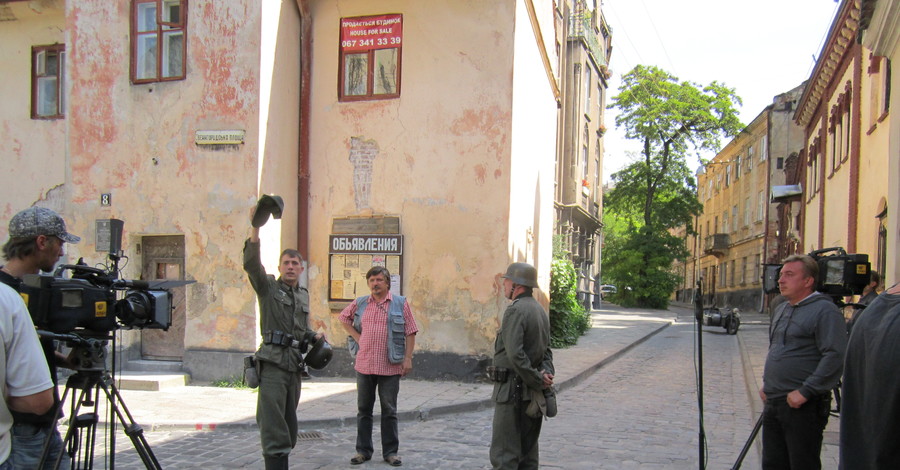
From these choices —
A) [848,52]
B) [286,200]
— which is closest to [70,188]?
[286,200]

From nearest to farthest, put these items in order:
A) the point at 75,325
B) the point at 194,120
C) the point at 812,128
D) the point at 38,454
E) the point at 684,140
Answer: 1. the point at 38,454
2. the point at 75,325
3. the point at 194,120
4. the point at 812,128
5. the point at 684,140

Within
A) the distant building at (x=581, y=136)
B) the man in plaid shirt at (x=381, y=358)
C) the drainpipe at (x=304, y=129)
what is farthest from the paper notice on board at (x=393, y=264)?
the distant building at (x=581, y=136)

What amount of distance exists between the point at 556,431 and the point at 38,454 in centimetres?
586

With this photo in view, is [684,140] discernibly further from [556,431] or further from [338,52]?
[556,431]

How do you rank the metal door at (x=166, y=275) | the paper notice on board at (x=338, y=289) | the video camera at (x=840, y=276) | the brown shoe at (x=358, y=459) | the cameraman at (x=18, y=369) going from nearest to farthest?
the cameraman at (x=18, y=369) < the video camera at (x=840, y=276) < the brown shoe at (x=358, y=459) < the metal door at (x=166, y=275) < the paper notice on board at (x=338, y=289)

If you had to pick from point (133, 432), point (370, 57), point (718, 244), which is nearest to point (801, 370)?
point (133, 432)

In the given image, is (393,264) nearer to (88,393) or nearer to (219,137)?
(219,137)

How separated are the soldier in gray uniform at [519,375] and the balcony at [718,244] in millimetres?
44908

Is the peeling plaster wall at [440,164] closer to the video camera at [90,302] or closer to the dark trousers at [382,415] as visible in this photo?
the dark trousers at [382,415]

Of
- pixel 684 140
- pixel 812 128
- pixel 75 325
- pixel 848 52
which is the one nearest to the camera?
pixel 75 325

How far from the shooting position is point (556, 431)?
7.96 metres

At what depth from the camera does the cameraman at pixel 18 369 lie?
279cm

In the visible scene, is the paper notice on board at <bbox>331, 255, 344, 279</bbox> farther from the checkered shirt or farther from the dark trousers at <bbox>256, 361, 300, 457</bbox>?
the dark trousers at <bbox>256, 361, 300, 457</bbox>

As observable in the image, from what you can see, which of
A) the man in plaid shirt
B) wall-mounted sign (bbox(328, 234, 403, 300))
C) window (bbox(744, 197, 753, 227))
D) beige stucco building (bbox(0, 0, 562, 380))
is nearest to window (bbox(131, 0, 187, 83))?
beige stucco building (bbox(0, 0, 562, 380))
